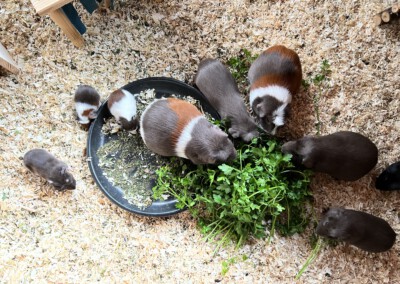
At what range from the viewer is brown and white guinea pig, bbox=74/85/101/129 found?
3.39m

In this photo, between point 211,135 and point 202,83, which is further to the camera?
point 202,83

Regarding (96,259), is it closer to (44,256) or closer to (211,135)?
(44,256)

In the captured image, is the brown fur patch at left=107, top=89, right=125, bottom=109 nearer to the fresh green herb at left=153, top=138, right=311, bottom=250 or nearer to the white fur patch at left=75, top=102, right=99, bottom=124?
the white fur patch at left=75, top=102, right=99, bottom=124

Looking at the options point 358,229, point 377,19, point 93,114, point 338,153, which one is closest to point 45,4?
point 93,114

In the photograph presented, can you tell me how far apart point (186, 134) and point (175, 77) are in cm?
66

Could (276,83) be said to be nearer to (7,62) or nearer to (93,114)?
(93,114)

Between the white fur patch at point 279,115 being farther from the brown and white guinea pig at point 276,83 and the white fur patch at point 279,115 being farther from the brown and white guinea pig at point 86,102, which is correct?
the brown and white guinea pig at point 86,102

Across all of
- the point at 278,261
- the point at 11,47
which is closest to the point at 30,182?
the point at 11,47

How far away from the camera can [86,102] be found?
11.2 feet

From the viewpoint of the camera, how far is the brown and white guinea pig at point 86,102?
134 inches

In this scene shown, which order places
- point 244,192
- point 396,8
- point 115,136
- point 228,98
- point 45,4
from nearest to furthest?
point 45,4, point 244,192, point 396,8, point 228,98, point 115,136

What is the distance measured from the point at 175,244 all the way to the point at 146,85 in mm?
1176

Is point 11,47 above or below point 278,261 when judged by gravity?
above

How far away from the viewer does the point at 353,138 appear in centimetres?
323
